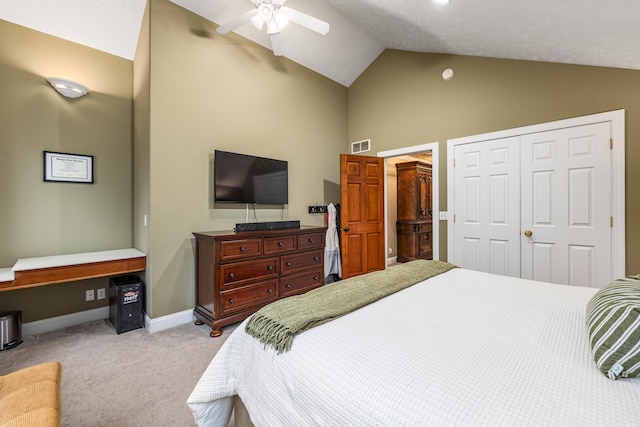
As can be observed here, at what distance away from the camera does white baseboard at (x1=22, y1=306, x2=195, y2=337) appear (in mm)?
2637

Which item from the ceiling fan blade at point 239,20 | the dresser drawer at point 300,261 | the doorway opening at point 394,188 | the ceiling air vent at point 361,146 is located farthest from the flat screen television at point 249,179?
the doorway opening at point 394,188

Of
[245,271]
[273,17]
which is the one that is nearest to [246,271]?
[245,271]

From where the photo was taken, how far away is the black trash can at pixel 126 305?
264cm

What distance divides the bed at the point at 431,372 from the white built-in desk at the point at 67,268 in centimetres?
197

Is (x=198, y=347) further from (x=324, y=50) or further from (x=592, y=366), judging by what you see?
(x=324, y=50)

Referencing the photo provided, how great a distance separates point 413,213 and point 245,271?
4.11m

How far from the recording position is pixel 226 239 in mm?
2596

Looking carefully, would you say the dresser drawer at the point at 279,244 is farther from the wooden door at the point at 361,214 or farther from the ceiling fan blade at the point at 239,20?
the ceiling fan blade at the point at 239,20

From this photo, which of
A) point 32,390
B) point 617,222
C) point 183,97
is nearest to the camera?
point 32,390

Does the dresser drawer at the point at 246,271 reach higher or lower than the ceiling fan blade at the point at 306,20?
lower

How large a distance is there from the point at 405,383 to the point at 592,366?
1.99ft

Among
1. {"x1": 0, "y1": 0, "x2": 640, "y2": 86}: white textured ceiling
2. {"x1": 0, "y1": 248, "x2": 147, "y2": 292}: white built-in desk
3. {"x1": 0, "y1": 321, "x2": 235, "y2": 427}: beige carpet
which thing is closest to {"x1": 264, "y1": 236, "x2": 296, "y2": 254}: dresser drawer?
{"x1": 0, "y1": 321, "x2": 235, "y2": 427}: beige carpet

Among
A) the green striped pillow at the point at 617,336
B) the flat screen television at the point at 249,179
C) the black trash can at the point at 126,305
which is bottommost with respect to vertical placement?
the black trash can at the point at 126,305

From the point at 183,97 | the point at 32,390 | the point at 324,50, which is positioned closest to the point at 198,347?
the point at 32,390
